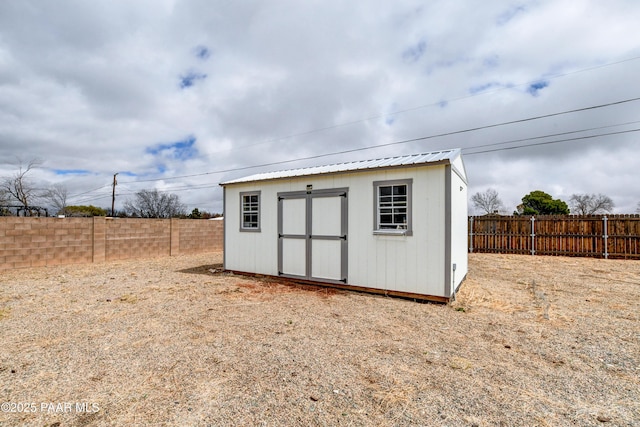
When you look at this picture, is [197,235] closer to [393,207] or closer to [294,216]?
[294,216]

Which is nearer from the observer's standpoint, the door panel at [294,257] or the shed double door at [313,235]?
the shed double door at [313,235]

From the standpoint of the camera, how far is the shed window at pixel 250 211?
772 centimetres

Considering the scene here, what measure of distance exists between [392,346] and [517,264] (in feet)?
29.3

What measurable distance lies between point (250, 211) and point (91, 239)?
6.68m

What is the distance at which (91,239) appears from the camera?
10.2 meters

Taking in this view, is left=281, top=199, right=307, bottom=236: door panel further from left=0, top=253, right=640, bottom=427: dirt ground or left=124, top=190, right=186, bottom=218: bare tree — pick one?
left=124, top=190, right=186, bottom=218: bare tree

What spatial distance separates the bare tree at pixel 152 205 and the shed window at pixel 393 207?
3323 centimetres

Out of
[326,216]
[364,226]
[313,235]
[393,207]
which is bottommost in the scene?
[313,235]

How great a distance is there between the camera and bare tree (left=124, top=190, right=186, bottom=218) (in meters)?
33.8

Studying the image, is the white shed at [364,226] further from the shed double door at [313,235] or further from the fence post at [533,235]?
the fence post at [533,235]

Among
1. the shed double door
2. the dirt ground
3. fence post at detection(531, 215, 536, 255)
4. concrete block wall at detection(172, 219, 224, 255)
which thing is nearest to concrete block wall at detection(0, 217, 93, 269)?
concrete block wall at detection(172, 219, 224, 255)

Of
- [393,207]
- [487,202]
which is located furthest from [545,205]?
[393,207]

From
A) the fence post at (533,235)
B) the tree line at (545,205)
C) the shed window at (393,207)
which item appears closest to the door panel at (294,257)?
the shed window at (393,207)

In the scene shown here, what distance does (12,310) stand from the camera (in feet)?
15.6
